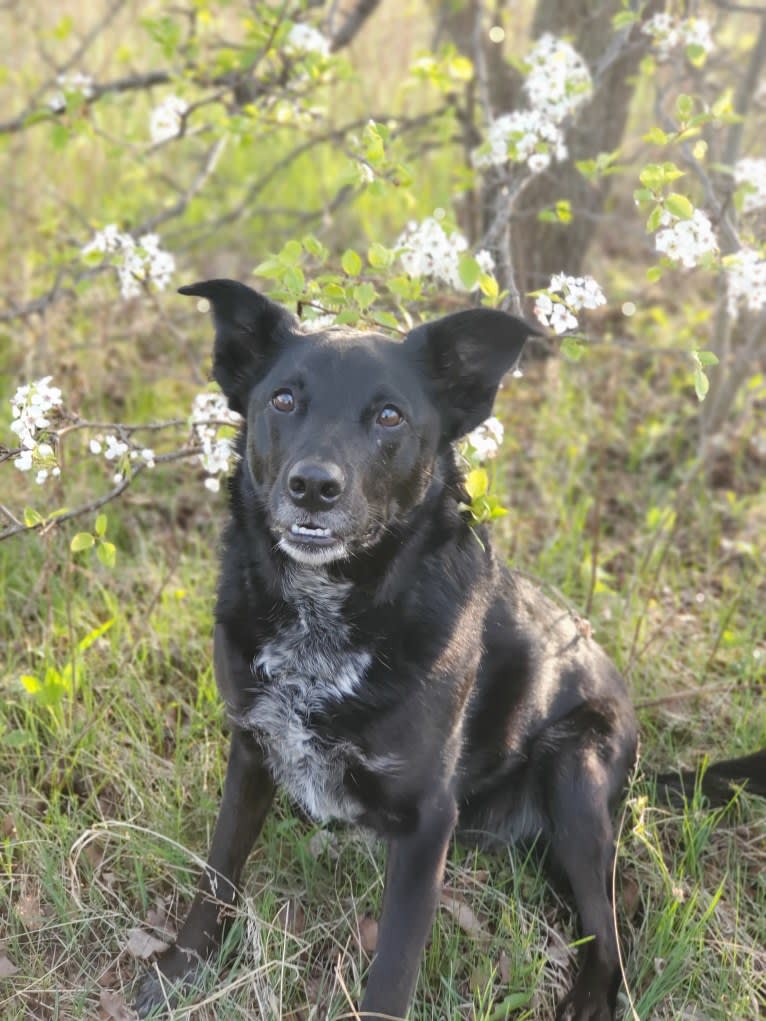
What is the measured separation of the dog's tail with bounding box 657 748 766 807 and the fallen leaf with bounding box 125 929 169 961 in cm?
158

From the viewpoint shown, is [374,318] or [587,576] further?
[587,576]

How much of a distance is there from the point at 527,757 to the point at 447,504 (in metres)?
0.84

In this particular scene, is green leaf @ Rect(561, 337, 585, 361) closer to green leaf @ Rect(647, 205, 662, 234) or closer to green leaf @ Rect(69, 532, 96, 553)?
green leaf @ Rect(647, 205, 662, 234)

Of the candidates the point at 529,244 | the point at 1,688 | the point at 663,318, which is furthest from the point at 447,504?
the point at 663,318

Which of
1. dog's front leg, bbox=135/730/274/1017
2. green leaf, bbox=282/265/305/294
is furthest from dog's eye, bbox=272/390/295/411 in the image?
dog's front leg, bbox=135/730/274/1017

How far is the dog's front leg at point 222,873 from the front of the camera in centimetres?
274

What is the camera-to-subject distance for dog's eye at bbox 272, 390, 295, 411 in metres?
2.53

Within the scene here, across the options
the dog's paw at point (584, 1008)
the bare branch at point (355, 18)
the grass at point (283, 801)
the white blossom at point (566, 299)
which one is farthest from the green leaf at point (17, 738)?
the bare branch at point (355, 18)

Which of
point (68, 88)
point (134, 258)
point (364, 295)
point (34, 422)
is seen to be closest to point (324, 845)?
point (34, 422)

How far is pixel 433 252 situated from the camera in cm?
313

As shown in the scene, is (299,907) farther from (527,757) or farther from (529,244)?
(529,244)

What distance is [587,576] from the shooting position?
4219 mm

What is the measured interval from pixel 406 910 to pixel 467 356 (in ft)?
4.57

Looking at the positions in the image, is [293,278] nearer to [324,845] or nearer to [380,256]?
[380,256]
